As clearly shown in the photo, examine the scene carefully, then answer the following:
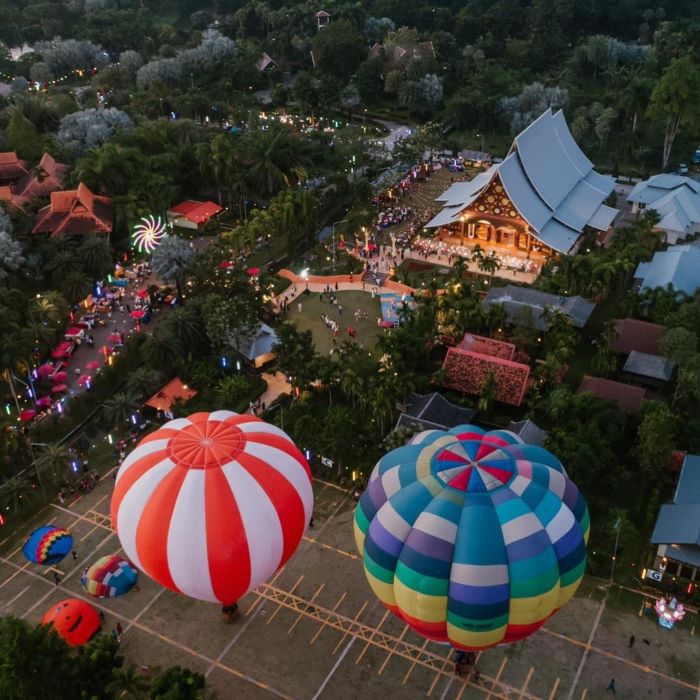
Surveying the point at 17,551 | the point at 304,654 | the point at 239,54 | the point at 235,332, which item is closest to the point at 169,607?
the point at 304,654

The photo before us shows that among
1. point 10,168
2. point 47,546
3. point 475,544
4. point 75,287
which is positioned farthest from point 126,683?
point 10,168

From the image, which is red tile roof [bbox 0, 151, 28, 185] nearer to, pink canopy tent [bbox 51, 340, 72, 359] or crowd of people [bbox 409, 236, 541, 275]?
pink canopy tent [bbox 51, 340, 72, 359]

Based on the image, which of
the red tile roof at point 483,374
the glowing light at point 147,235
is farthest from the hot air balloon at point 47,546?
the glowing light at point 147,235

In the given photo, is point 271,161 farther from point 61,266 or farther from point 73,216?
point 61,266

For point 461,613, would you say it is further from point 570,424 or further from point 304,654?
point 570,424

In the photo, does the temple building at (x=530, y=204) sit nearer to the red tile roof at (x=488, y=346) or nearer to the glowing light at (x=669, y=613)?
the red tile roof at (x=488, y=346)
